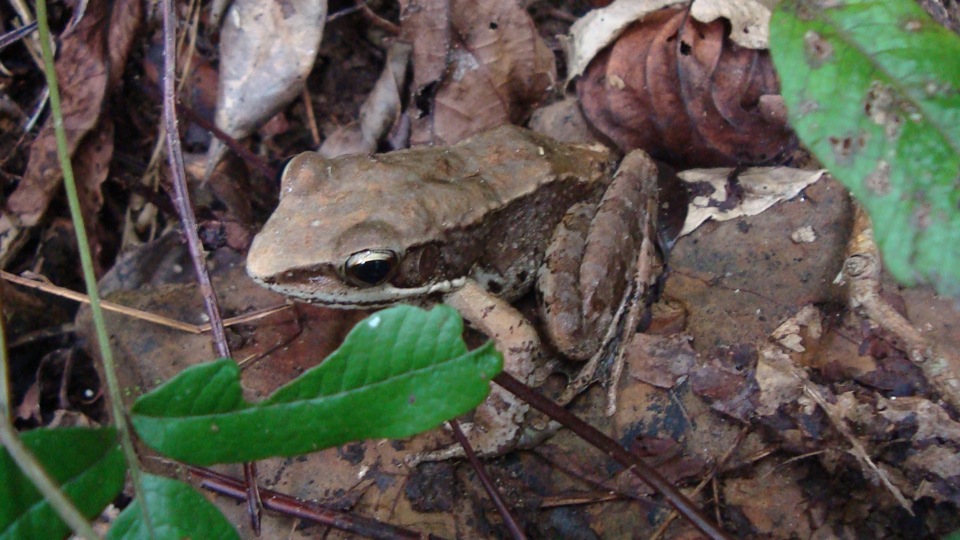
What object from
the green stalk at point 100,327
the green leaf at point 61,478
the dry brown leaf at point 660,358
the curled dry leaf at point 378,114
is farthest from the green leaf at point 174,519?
the curled dry leaf at point 378,114

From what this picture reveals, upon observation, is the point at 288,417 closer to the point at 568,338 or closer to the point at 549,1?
the point at 568,338

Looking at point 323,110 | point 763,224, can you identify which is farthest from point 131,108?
point 763,224

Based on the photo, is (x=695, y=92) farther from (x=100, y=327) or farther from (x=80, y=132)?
(x=80, y=132)

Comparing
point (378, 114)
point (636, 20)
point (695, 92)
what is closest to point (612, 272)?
point (695, 92)

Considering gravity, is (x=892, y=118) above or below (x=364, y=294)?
above

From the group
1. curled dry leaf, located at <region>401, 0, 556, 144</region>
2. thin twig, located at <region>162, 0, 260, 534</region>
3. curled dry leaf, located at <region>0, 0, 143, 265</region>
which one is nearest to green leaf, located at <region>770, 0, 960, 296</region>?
curled dry leaf, located at <region>401, 0, 556, 144</region>

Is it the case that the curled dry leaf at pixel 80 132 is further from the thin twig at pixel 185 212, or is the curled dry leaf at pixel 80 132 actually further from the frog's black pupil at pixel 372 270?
the frog's black pupil at pixel 372 270
